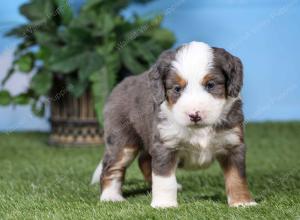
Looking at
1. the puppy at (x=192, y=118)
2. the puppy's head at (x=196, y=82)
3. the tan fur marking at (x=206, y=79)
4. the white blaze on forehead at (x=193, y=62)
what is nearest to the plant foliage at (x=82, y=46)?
the puppy at (x=192, y=118)

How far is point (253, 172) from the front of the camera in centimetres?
564

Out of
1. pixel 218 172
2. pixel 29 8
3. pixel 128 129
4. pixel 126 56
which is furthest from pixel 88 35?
pixel 128 129

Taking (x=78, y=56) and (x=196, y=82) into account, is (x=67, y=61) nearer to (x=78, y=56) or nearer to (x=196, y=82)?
(x=78, y=56)

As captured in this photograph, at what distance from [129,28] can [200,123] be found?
4553 mm

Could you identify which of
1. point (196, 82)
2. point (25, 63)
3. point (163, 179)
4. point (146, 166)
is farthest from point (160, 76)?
point (25, 63)

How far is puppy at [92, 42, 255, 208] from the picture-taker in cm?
356

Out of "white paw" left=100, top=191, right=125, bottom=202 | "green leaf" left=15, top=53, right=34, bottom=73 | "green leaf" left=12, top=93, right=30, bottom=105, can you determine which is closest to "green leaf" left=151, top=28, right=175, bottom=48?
"green leaf" left=15, top=53, right=34, bottom=73

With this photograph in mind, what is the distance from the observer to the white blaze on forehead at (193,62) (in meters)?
3.57

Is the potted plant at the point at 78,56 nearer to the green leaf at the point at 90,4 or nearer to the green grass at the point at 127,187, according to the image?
the green leaf at the point at 90,4

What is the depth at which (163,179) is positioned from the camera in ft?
12.5

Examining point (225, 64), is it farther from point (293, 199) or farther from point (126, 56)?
point (126, 56)

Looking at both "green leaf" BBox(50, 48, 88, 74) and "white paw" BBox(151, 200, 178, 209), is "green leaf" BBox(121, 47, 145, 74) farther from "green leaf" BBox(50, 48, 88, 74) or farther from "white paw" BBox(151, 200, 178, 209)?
"white paw" BBox(151, 200, 178, 209)

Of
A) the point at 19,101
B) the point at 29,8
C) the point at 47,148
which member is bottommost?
the point at 47,148

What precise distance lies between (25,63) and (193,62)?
495 cm
